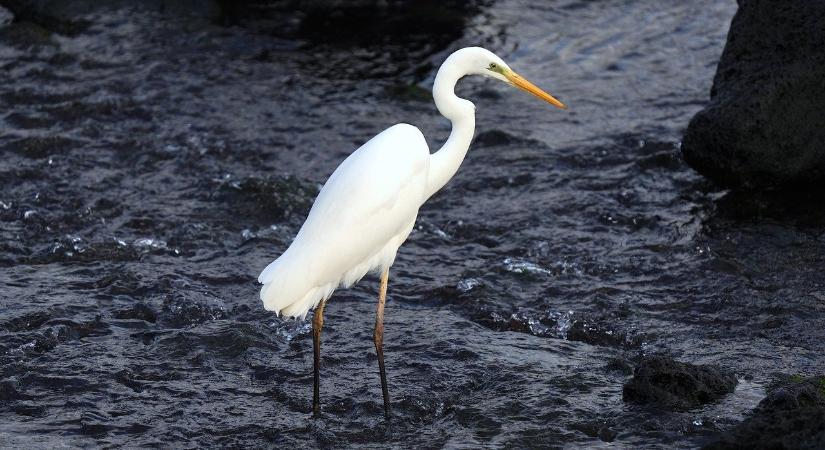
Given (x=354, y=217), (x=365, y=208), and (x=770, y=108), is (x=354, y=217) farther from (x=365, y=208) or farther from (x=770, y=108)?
(x=770, y=108)

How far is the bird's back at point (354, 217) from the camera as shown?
5.29 meters

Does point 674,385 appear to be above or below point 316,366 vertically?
above

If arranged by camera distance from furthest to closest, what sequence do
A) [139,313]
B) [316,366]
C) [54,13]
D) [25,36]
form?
[54,13] < [25,36] < [139,313] < [316,366]

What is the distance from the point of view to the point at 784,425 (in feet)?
13.8

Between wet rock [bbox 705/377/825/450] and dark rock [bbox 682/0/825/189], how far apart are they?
9.59 ft

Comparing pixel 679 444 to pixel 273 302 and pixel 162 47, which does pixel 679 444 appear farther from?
pixel 162 47

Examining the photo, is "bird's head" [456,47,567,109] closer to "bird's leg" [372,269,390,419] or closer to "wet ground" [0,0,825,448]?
"bird's leg" [372,269,390,419]

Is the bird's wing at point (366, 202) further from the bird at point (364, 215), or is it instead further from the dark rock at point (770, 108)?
the dark rock at point (770, 108)

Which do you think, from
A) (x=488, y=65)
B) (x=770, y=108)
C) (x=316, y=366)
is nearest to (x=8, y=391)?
(x=316, y=366)

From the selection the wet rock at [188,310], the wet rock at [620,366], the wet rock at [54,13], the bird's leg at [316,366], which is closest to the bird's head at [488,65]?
the wet rock at [620,366]

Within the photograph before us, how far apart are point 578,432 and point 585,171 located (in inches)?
136

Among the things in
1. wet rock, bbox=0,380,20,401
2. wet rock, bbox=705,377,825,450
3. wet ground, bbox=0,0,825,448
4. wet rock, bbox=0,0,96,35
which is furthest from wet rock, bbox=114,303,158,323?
wet rock, bbox=0,0,96,35

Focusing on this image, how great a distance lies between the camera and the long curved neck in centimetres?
551

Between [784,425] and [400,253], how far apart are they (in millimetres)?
3501
